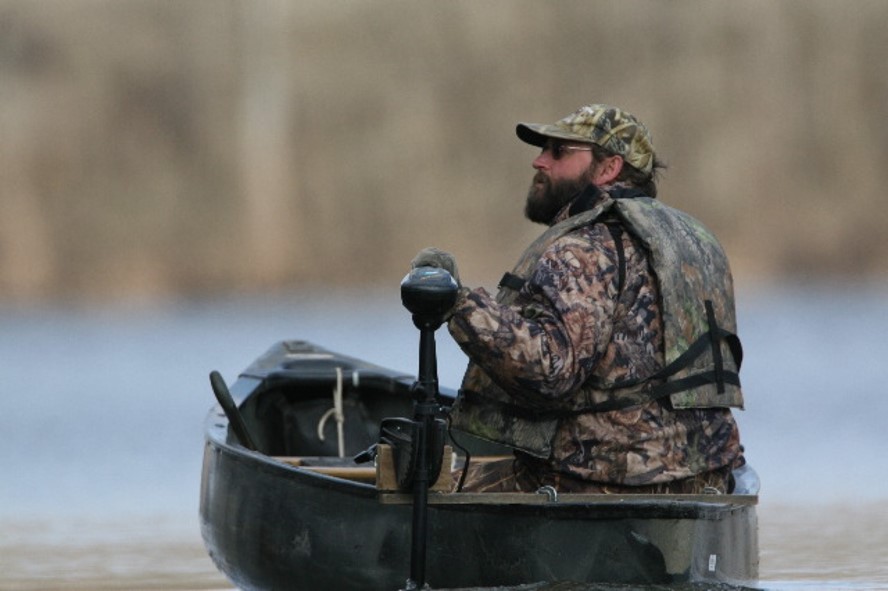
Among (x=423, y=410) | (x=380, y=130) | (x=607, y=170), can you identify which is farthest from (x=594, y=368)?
(x=380, y=130)

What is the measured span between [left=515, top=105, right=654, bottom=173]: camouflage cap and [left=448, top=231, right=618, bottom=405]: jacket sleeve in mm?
356

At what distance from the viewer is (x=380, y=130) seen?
40469 mm

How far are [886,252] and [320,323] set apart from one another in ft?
36.7

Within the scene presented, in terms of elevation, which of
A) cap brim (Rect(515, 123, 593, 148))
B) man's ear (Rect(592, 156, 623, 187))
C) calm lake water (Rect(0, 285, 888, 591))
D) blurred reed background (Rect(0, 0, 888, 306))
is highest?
blurred reed background (Rect(0, 0, 888, 306))

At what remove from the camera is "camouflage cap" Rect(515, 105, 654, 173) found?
5766 mm

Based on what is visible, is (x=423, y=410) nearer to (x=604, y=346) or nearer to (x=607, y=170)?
(x=604, y=346)

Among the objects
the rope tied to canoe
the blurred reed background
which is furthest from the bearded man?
the blurred reed background

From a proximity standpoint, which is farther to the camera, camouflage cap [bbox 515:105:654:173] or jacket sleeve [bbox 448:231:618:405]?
camouflage cap [bbox 515:105:654:173]

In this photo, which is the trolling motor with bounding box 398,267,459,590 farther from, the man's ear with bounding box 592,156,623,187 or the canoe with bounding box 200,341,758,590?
the man's ear with bounding box 592,156,623,187

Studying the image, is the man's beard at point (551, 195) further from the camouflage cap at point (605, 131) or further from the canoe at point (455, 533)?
the canoe at point (455, 533)

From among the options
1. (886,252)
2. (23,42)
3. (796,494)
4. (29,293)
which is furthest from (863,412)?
(23,42)

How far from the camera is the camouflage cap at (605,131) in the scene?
227 inches

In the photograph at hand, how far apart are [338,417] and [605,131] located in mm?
3231

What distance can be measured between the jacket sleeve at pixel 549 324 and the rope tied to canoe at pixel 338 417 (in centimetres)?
329
